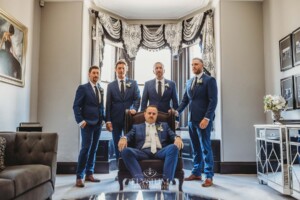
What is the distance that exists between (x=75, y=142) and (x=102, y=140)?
437mm

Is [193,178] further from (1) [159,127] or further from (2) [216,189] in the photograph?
(1) [159,127]

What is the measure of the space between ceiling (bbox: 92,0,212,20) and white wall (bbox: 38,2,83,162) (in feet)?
2.21

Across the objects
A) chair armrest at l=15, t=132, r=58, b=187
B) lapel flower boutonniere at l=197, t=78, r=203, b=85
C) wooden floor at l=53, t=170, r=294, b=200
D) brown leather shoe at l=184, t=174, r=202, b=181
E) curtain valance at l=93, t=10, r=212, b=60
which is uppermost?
curtain valance at l=93, t=10, r=212, b=60

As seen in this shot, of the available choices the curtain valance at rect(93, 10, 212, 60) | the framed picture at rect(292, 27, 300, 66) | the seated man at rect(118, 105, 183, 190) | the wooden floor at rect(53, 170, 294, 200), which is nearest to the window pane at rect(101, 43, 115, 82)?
the curtain valance at rect(93, 10, 212, 60)

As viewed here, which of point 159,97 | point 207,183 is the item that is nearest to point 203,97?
point 159,97

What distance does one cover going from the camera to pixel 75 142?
4457 mm

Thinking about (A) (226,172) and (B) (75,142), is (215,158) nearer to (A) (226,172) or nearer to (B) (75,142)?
(A) (226,172)

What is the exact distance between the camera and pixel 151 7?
5.10 meters

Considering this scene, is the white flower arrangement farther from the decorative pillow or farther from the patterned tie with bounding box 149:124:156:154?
the decorative pillow

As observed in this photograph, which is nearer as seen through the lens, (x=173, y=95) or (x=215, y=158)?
(x=173, y=95)

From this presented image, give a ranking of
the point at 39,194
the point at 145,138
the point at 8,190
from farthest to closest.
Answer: the point at 145,138 → the point at 39,194 → the point at 8,190

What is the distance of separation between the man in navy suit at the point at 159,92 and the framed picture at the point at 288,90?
61.0 inches

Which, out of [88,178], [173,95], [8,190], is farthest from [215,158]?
[8,190]

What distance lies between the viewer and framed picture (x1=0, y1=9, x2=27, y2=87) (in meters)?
3.34
